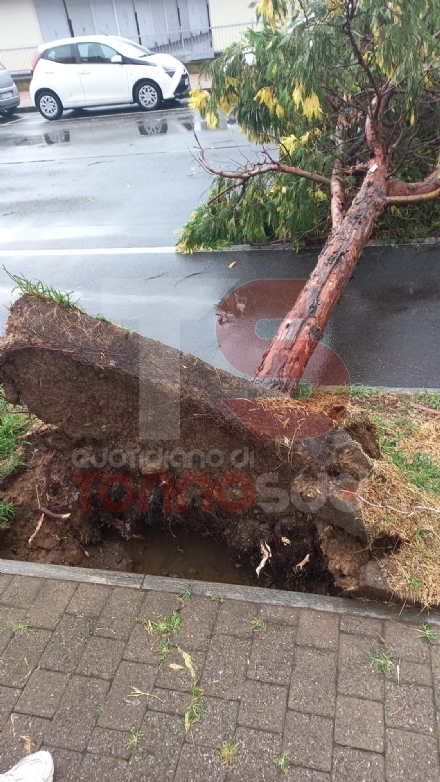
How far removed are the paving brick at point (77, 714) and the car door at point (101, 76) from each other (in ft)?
52.1

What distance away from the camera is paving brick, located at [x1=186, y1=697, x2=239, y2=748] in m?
2.26

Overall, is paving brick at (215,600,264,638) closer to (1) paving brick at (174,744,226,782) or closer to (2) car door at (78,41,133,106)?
(1) paving brick at (174,744,226,782)

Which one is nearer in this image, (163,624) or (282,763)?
(282,763)

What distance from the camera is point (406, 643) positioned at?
8.45 feet

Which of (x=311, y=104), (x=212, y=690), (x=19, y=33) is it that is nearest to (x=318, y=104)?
(x=311, y=104)

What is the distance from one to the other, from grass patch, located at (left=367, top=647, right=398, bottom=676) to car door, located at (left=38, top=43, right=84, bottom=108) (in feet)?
54.0

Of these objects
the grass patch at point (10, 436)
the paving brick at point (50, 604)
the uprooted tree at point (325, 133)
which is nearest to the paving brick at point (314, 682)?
the paving brick at point (50, 604)

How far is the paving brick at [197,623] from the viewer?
265 centimetres

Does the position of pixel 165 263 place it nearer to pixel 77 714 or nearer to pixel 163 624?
pixel 163 624

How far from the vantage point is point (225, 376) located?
3.18 meters

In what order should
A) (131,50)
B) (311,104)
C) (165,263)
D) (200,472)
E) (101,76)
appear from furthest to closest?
(101,76), (131,50), (165,263), (311,104), (200,472)

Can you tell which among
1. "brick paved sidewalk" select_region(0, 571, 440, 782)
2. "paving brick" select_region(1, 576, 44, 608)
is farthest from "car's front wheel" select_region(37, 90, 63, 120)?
"brick paved sidewalk" select_region(0, 571, 440, 782)

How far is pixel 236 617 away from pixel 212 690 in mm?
391

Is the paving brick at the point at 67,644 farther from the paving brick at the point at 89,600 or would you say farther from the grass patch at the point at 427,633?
the grass patch at the point at 427,633
